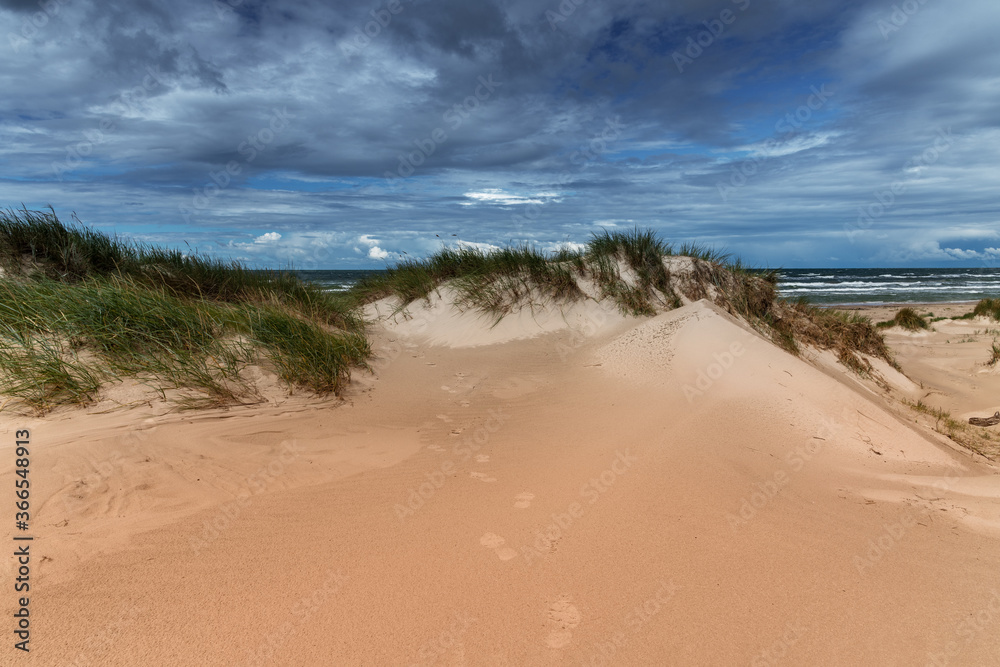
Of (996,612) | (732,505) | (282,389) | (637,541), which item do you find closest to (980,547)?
(996,612)

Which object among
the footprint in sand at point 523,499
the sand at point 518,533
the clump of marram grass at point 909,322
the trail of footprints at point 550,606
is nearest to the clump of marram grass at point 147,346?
the sand at point 518,533

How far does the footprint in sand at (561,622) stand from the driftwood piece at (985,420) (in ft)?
21.1

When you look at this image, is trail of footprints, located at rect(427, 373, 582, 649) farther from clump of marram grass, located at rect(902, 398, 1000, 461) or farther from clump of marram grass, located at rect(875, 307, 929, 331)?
clump of marram grass, located at rect(875, 307, 929, 331)

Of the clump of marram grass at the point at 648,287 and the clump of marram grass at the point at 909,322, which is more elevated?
the clump of marram grass at the point at 648,287

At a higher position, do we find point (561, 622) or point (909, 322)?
point (909, 322)

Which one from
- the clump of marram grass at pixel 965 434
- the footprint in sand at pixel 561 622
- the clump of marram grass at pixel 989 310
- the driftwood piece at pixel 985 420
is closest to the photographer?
the footprint in sand at pixel 561 622

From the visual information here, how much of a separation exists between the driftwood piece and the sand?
2.55m

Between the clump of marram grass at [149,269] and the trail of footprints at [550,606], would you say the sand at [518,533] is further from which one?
the clump of marram grass at [149,269]

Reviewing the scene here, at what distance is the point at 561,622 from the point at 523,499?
3.20ft

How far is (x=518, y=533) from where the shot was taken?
2.59 m

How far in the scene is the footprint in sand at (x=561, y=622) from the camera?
6.32 feet

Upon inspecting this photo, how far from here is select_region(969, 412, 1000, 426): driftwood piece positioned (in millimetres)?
5867

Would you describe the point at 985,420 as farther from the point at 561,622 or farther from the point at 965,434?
the point at 561,622

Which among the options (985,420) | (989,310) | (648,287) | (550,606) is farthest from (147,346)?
(989,310)
